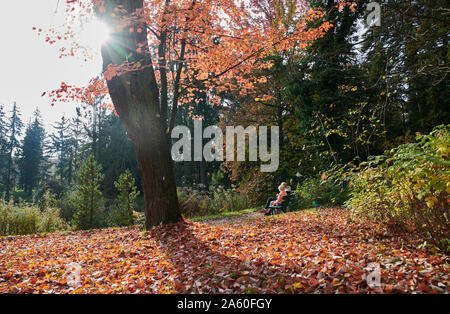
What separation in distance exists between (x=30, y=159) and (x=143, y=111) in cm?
4114

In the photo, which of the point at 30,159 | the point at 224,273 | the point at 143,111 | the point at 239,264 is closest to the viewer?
the point at 224,273

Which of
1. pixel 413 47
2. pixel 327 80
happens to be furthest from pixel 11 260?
pixel 327 80

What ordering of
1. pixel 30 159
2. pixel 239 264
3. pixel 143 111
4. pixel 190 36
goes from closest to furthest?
pixel 239 264
pixel 143 111
pixel 190 36
pixel 30 159

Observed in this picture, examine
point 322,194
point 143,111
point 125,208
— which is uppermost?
point 143,111

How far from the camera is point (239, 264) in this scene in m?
2.96

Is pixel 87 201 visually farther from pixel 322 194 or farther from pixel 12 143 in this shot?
pixel 12 143

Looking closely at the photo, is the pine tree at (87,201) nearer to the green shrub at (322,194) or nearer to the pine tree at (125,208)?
the pine tree at (125,208)

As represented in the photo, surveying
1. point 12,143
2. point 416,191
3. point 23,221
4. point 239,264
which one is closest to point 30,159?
point 12,143

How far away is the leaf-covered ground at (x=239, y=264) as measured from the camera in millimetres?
2281

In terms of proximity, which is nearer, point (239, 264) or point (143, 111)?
point (239, 264)

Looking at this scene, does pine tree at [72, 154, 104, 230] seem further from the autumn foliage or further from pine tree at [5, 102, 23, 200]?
pine tree at [5, 102, 23, 200]

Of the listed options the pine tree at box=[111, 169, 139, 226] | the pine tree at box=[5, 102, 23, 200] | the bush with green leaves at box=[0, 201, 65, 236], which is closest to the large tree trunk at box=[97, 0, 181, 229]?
A: the pine tree at box=[111, 169, 139, 226]

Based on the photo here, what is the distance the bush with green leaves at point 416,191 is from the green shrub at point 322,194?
14.5 ft

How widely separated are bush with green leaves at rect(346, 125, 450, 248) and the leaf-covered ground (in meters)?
0.23
